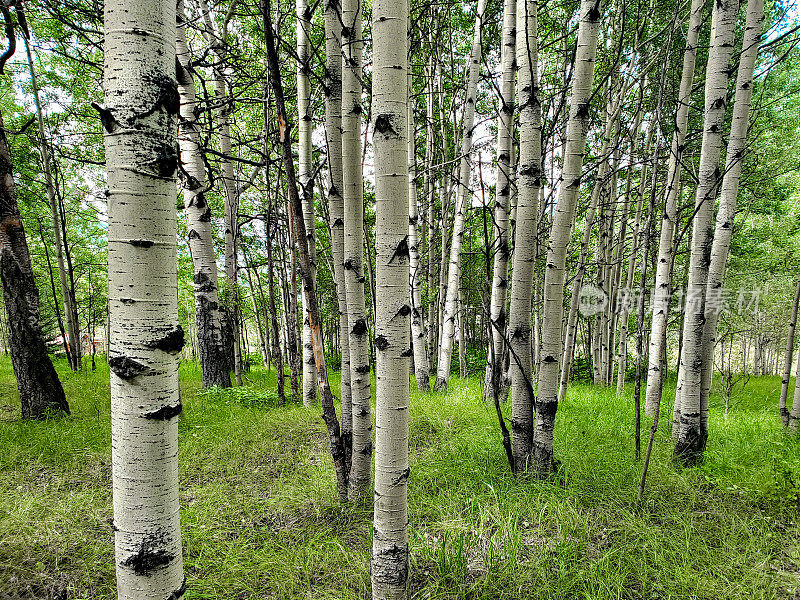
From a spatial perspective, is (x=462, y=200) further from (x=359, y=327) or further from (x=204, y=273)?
(x=204, y=273)

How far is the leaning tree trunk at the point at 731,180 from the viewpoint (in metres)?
3.71

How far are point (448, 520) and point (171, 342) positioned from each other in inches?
98.7

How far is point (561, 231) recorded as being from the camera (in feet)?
10.4

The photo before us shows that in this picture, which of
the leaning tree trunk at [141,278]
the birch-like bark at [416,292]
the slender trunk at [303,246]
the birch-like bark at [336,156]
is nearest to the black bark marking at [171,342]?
the leaning tree trunk at [141,278]

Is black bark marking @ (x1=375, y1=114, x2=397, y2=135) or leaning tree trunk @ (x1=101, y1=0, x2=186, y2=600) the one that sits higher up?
black bark marking @ (x1=375, y1=114, x2=397, y2=135)

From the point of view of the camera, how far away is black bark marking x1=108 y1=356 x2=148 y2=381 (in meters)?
1.16

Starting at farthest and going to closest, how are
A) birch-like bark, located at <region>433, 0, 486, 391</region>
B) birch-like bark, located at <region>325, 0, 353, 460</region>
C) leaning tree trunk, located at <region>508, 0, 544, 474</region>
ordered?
birch-like bark, located at <region>433, 0, 486, 391</region> < leaning tree trunk, located at <region>508, 0, 544, 474</region> < birch-like bark, located at <region>325, 0, 353, 460</region>

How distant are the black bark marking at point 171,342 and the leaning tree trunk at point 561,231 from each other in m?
2.69

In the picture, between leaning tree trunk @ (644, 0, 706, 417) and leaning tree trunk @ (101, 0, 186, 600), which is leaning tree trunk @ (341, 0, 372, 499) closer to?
leaning tree trunk @ (101, 0, 186, 600)

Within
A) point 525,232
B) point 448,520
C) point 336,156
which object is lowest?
point 448,520

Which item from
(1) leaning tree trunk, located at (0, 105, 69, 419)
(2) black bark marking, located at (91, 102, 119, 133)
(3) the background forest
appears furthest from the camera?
(1) leaning tree trunk, located at (0, 105, 69, 419)

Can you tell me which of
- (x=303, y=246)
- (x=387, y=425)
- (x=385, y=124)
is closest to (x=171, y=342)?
(x=387, y=425)

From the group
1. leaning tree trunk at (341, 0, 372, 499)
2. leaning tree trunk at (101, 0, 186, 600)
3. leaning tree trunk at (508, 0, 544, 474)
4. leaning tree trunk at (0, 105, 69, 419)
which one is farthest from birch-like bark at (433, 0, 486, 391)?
leaning tree trunk at (0, 105, 69, 419)

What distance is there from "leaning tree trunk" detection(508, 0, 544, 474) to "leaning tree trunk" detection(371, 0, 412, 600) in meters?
1.59
